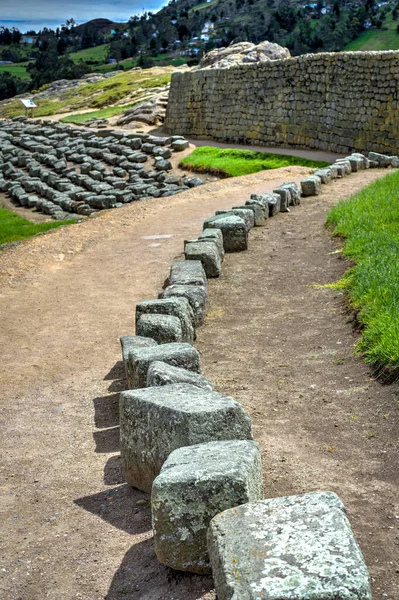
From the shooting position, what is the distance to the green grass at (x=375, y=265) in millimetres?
7496

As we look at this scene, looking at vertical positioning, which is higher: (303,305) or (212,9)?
(212,9)

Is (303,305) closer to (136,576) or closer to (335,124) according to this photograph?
(136,576)

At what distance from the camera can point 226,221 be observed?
44.1 ft

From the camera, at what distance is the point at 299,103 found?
26.9 m

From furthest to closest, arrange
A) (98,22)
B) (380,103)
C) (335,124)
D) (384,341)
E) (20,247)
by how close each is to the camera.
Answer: (98,22), (335,124), (380,103), (20,247), (384,341)

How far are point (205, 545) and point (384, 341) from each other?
11.7 ft

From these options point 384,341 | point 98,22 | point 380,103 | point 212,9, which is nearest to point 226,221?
point 384,341

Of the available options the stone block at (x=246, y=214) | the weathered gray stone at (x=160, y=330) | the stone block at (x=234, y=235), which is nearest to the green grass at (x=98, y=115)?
the stone block at (x=246, y=214)

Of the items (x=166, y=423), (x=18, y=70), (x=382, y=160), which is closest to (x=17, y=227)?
(x=382, y=160)

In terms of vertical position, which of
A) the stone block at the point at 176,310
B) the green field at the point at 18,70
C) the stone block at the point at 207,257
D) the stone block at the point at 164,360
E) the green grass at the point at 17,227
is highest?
the green field at the point at 18,70

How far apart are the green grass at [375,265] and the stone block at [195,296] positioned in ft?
5.63

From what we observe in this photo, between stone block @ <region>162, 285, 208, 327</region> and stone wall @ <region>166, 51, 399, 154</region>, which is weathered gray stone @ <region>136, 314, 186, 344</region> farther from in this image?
stone wall @ <region>166, 51, 399, 154</region>

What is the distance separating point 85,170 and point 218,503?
2693 centimetres

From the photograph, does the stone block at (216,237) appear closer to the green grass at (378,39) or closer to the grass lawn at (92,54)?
the green grass at (378,39)
